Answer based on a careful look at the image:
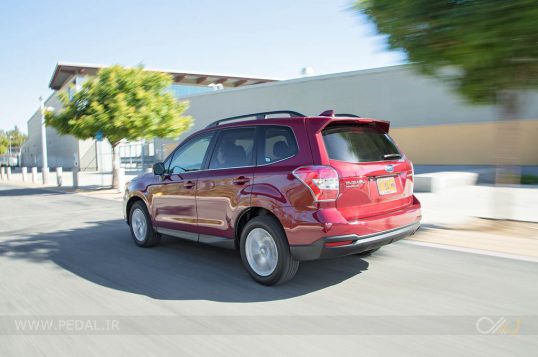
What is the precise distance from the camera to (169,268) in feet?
17.2

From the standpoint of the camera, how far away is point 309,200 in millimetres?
4020

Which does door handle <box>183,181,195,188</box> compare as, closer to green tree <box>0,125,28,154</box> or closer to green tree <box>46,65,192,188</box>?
green tree <box>46,65,192,188</box>

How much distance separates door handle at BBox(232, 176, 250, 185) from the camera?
181 inches

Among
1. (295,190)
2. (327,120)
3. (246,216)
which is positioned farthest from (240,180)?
(327,120)

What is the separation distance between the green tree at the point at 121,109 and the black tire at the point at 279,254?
13.4m

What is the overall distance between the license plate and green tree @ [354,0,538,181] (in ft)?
7.36

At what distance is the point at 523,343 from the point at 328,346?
4.47 ft

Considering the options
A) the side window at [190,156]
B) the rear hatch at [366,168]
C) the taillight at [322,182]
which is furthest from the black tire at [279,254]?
the side window at [190,156]

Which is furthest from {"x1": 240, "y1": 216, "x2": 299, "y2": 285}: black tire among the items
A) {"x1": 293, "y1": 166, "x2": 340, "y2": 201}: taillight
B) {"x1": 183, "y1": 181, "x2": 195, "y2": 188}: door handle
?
{"x1": 183, "y1": 181, "x2": 195, "y2": 188}: door handle

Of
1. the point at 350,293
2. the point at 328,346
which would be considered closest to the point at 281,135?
the point at 350,293

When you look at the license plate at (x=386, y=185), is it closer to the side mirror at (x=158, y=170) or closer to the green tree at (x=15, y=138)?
the side mirror at (x=158, y=170)

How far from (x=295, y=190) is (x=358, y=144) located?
0.88 metres

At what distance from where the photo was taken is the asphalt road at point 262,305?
3178 millimetres

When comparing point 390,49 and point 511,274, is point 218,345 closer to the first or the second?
point 511,274
